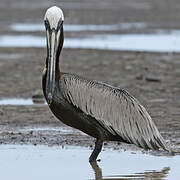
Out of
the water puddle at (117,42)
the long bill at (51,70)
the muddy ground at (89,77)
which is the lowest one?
the water puddle at (117,42)

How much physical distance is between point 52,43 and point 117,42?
46.7 ft

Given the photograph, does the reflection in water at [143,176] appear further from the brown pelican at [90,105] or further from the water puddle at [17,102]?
the water puddle at [17,102]

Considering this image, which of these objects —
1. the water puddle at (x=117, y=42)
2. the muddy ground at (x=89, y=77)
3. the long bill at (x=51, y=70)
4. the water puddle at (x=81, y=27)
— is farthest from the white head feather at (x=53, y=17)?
the water puddle at (x=81, y=27)

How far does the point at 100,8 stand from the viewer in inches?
1444

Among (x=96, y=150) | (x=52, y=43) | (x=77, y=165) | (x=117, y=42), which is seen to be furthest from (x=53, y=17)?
(x=117, y=42)

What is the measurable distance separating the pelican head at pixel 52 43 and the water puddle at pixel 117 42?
11559 mm

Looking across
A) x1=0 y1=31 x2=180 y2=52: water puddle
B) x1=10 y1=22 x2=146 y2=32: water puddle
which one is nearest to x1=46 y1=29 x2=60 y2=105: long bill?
x1=0 y1=31 x2=180 y2=52: water puddle

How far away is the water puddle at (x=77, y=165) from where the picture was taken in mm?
8438

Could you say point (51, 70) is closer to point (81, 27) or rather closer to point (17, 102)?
point (17, 102)

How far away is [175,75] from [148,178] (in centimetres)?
737

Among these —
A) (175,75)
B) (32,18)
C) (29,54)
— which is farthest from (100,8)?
(175,75)

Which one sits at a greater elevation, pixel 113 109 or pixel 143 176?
pixel 113 109

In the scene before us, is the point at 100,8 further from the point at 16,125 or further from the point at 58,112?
the point at 58,112

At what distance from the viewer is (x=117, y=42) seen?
883 inches
